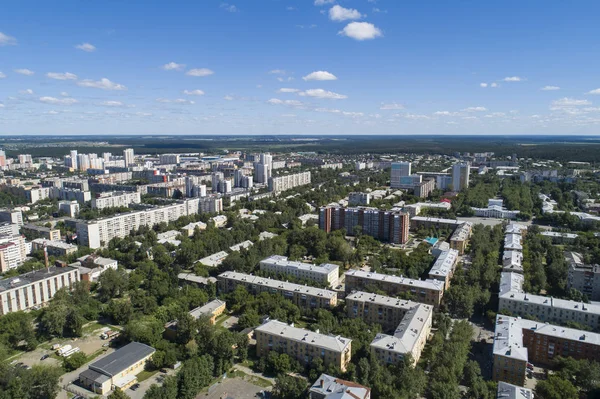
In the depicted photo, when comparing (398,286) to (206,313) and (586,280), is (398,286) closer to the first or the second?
(206,313)

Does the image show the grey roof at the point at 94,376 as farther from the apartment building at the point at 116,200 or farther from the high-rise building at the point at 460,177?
the high-rise building at the point at 460,177

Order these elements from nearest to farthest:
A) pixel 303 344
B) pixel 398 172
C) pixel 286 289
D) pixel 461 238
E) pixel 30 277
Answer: pixel 303 344, pixel 286 289, pixel 30 277, pixel 461 238, pixel 398 172

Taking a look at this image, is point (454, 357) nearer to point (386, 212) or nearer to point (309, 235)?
point (309, 235)

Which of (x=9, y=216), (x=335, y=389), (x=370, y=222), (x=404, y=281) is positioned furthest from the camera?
(x=9, y=216)

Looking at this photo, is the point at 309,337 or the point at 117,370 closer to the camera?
the point at 117,370

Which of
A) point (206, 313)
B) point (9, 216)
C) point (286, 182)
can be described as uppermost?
point (286, 182)

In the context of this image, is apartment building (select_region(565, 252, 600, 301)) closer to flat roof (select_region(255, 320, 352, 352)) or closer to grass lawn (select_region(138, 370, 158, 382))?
flat roof (select_region(255, 320, 352, 352))

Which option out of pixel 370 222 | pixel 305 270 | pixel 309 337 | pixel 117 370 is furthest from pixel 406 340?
pixel 370 222

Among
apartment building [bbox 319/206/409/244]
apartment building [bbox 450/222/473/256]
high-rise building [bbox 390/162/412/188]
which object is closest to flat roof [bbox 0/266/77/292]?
apartment building [bbox 319/206/409/244]
